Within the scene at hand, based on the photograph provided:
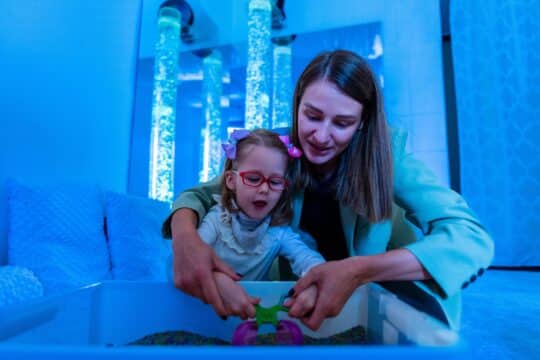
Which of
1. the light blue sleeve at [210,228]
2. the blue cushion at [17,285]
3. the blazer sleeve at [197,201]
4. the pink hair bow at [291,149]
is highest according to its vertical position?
the pink hair bow at [291,149]

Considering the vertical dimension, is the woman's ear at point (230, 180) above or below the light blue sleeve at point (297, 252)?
above

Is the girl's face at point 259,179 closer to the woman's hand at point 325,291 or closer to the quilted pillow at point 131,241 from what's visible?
the woman's hand at point 325,291

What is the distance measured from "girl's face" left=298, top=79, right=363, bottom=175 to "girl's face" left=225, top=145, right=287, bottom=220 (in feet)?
0.24

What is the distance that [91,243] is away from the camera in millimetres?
1284

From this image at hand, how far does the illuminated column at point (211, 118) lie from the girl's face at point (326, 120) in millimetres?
1433

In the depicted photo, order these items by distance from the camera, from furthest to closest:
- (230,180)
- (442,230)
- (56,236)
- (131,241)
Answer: (131,241), (56,236), (230,180), (442,230)

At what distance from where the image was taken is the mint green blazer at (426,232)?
0.63 meters

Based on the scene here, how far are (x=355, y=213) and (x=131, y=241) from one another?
2.75ft

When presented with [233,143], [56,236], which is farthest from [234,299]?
[56,236]

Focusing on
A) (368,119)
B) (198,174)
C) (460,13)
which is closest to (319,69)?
(368,119)

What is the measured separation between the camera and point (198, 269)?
23.1 inches

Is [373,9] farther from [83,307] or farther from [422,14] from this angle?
[83,307]

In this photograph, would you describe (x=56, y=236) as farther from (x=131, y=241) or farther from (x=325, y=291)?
(x=325, y=291)

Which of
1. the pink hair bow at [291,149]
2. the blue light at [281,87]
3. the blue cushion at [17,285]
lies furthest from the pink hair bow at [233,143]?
the blue light at [281,87]
